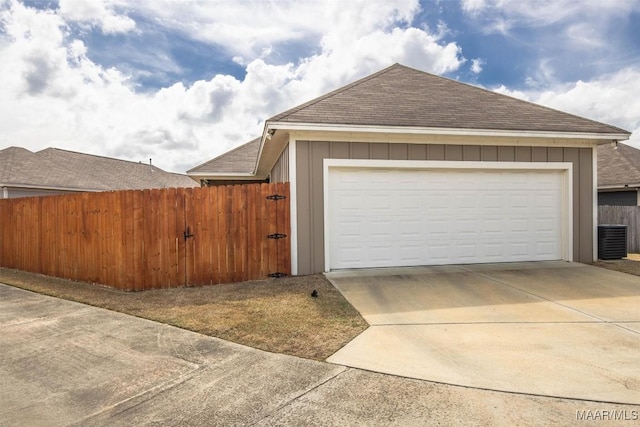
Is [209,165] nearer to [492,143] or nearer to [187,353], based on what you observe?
[492,143]

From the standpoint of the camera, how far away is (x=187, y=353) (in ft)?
12.5

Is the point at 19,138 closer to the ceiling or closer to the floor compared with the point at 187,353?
closer to the ceiling

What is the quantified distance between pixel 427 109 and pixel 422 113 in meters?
0.36

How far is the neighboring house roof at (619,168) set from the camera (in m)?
15.2

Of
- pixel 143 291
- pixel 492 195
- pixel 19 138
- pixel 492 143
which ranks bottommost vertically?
pixel 143 291

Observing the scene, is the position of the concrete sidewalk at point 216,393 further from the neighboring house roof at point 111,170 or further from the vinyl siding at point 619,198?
the neighboring house roof at point 111,170

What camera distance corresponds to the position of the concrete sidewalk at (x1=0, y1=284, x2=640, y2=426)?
2.57 m

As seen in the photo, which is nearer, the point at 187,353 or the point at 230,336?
the point at 187,353

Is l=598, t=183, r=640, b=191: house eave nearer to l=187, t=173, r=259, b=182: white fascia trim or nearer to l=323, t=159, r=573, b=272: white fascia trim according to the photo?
l=323, t=159, r=573, b=272: white fascia trim

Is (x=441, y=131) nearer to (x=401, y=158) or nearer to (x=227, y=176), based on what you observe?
(x=401, y=158)

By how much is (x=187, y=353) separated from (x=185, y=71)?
12.1 m

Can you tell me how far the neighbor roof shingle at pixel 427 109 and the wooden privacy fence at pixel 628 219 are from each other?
4670mm

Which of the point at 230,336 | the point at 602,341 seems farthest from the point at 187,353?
the point at 602,341

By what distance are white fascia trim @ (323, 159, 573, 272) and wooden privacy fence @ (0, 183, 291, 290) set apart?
0.88 meters
